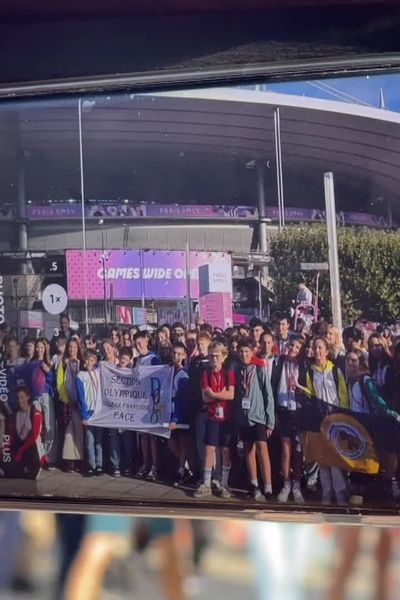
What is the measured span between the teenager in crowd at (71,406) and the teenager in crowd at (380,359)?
1257 mm

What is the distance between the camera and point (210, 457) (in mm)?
2775

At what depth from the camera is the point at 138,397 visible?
281 cm

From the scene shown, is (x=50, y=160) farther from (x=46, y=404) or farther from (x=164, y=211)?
(x=46, y=404)

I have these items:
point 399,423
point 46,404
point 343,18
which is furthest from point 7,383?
point 343,18

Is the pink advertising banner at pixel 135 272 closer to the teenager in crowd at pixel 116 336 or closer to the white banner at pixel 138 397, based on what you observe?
the teenager in crowd at pixel 116 336

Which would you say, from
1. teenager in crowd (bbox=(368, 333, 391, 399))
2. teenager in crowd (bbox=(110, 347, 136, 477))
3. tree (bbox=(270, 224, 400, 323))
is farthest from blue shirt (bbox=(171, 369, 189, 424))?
teenager in crowd (bbox=(368, 333, 391, 399))

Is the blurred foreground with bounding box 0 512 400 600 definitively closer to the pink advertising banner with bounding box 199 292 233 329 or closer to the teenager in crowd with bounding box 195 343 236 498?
the teenager in crowd with bounding box 195 343 236 498

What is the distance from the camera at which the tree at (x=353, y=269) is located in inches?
104

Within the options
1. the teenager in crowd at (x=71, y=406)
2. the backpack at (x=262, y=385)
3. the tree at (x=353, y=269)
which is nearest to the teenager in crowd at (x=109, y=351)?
the teenager in crowd at (x=71, y=406)

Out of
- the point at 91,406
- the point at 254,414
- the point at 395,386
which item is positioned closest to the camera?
the point at 395,386

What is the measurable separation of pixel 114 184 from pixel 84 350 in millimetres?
746

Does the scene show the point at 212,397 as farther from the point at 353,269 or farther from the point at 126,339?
the point at 353,269

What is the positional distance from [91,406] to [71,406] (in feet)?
0.31

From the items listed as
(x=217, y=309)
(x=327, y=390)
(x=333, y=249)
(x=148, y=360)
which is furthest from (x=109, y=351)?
(x=333, y=249)
